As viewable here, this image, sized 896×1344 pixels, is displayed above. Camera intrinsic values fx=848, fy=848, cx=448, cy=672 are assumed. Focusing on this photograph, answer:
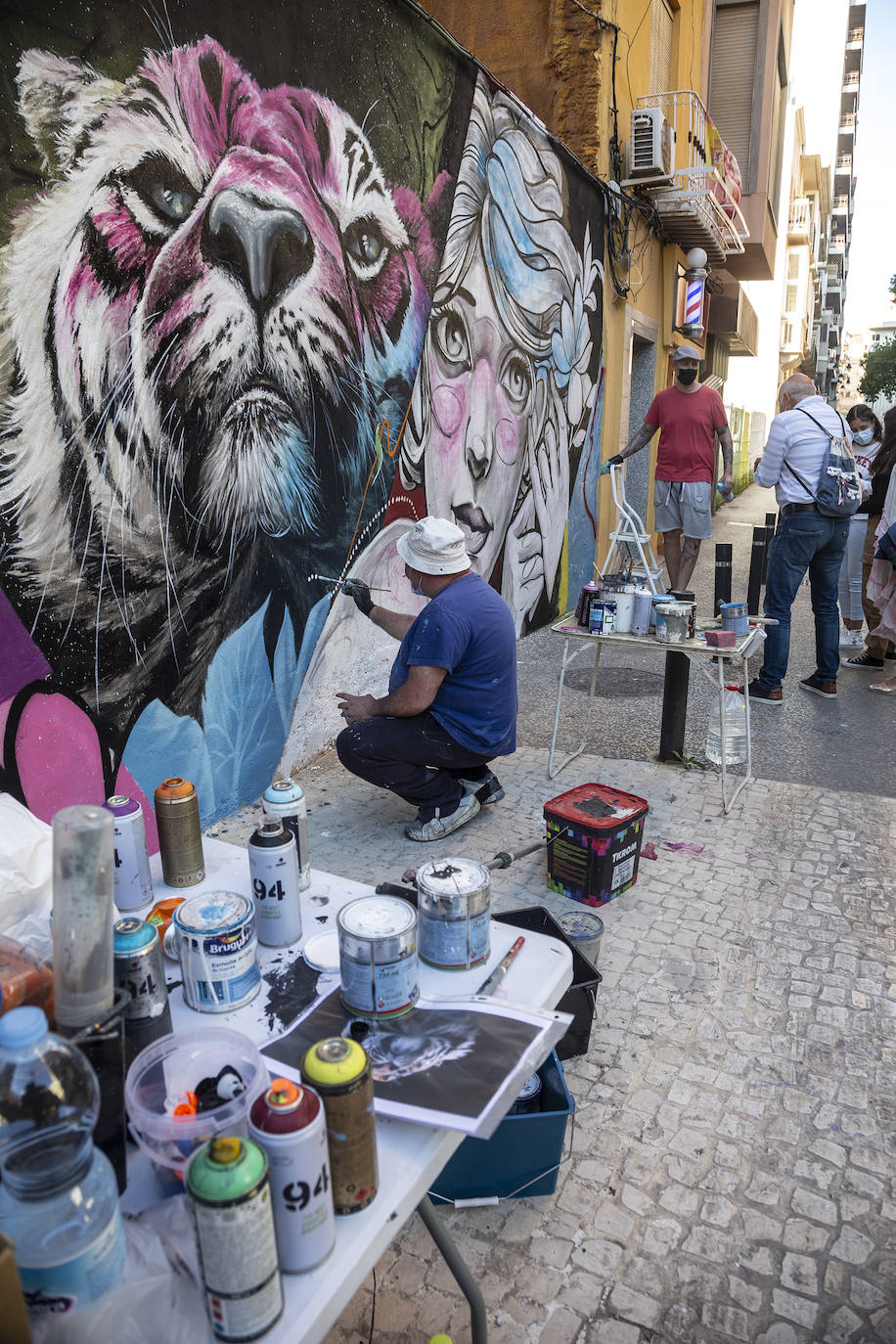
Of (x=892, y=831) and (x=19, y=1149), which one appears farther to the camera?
(x=892, y=831)

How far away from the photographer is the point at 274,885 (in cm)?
189

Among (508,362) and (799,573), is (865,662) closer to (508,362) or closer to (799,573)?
(799,573)

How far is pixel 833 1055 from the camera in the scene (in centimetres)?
276

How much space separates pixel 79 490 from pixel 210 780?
4.89 feet

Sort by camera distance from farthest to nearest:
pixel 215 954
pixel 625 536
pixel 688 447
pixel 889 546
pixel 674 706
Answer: pixel 688 447
pixel 625 536
pixel 889 546
pixel 674 706
pixel 215 954

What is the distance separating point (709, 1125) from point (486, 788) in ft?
7.05

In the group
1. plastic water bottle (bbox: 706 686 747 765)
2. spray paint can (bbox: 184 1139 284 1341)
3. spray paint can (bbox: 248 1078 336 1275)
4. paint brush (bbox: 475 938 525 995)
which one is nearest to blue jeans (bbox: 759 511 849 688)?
plastic water bottle (bbox: 706 686 747 765)

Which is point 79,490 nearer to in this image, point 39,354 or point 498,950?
point 39,354

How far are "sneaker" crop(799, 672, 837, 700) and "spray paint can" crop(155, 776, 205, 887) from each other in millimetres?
5408

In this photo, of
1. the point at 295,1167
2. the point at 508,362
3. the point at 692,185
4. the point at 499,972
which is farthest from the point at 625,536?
the point at 295,1167

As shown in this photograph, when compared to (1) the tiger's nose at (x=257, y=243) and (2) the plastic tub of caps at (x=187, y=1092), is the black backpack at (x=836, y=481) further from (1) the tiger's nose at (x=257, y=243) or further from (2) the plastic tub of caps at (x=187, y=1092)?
(2) the plastic tub of caps at (x=187, y=1092)

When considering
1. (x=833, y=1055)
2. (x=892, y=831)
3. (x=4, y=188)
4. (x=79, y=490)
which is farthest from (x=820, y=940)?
(x=4, y=188)

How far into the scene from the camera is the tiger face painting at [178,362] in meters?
2.97

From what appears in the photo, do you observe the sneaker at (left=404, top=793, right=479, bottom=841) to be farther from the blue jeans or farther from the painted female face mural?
the blue jeans
